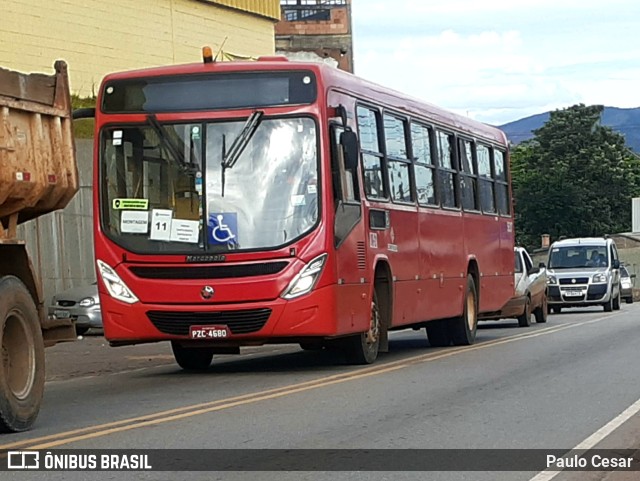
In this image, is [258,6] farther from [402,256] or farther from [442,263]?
[402,256]

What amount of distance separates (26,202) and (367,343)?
6518 millimetres

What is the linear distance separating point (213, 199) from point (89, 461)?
245 inches

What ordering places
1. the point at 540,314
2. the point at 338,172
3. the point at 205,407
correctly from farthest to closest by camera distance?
1. the point at 540,314
2. the point at 338,172
3. the point at 205,407

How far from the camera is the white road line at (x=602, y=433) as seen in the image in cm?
862

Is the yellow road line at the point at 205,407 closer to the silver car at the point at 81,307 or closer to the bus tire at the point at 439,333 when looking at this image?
the bus tire at the point at 439,333

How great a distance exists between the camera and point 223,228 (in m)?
15.0

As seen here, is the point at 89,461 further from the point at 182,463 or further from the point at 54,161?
the point at 54,161

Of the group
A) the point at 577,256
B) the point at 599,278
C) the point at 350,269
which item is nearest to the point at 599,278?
the point at 599,278

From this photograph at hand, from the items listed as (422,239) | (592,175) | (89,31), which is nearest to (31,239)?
(89,31)

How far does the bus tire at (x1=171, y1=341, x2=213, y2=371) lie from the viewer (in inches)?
682

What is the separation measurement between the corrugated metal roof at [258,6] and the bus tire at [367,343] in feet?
81.5

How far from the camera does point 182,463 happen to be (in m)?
9.05

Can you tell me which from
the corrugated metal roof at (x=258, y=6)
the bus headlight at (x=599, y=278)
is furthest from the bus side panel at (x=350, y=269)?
the corrugated metal roof at (x=258, y=6)

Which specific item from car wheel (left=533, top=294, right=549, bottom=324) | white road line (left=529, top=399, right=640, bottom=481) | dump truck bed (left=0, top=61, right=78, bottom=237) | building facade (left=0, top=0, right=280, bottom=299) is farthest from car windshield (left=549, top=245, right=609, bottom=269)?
dump truck bed (left=0, top=61, right=78, bottom=237)
